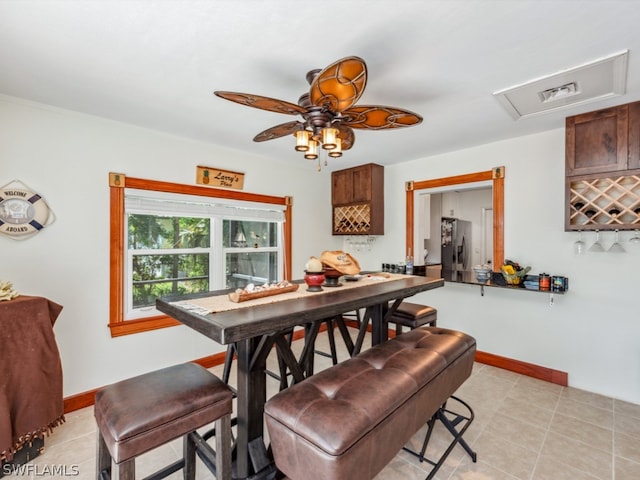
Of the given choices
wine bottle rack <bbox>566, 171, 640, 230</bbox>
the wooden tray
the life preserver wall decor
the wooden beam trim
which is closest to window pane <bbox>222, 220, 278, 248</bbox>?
the life preserver wall decor

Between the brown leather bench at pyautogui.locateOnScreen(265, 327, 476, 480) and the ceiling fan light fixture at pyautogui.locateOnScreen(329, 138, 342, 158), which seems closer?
the brown leather bench at pyautogui.locateOnScreen(265, 327, 476, 480)

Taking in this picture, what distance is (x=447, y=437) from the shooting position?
2166mm

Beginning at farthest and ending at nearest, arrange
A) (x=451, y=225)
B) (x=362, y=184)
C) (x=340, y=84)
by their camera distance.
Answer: (x=451, y=225) < (x=362, y=184) < (x=340, y=84)

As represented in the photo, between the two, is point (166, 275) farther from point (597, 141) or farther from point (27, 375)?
point (597, 141)

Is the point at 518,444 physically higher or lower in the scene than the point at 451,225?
lower

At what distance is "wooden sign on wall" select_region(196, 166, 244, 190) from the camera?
10.6 ft

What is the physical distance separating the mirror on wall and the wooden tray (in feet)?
7.57

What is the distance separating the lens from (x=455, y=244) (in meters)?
5.66

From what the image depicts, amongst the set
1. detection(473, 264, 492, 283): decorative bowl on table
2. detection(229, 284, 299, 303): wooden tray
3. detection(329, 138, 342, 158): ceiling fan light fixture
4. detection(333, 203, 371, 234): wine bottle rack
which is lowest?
detection(473, 264, 492, 283): decorative bowl on table

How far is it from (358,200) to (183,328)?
8.85ft

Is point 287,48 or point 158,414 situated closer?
point 158,414

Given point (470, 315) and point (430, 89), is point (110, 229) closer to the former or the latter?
point (430, 89)

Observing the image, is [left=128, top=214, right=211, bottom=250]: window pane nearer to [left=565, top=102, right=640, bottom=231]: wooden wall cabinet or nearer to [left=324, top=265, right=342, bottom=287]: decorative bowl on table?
[left=324, top=265, right=342, bottom=287]: decorative bowl on table

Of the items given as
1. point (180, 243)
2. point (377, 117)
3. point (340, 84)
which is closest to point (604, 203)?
point (377, 117)
